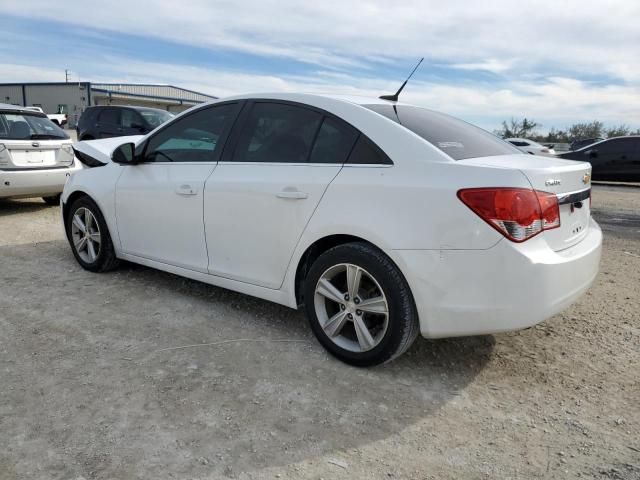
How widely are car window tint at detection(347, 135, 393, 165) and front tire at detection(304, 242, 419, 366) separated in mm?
472

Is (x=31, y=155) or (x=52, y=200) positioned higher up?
(x=31, y=155)

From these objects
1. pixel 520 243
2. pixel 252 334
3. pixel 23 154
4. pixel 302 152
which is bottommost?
pixel 252 334

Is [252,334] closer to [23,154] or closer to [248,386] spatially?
[248,386]

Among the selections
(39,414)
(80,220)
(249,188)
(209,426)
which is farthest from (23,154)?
(209,426)

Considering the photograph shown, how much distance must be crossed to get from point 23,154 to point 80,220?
296cm

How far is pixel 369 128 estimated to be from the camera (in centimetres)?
310

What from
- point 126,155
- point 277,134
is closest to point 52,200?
point 126,155

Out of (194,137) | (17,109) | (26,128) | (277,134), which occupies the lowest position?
(26,128)

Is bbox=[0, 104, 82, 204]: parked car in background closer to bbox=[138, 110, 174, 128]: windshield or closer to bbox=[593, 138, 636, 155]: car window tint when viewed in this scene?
bbox=[138, 110, 174, 128]: windshield

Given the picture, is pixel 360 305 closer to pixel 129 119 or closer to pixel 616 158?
pixel 129 119

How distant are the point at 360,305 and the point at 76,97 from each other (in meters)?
57.7

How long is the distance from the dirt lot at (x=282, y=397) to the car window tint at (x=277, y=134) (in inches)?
46.4

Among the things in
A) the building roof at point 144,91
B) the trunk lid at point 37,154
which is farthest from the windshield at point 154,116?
the building roof at point 144,91

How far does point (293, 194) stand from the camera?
128 inches
